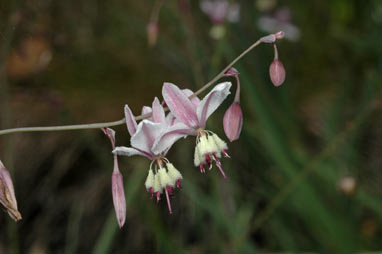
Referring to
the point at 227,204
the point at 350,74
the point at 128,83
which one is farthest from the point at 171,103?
the point at 350,74

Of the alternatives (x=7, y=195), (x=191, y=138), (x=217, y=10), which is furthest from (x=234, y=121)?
(x=191, y=138)

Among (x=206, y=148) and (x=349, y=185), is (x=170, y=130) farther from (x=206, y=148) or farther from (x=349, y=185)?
(x=349, y=185)

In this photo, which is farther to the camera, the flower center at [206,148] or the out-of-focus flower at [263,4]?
the out-of-focus flower at [263,4]

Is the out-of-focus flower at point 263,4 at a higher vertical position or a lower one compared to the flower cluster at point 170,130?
higher

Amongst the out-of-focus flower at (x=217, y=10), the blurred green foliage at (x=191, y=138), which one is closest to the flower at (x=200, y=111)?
the blurred green foliage at (x=191, y=138)

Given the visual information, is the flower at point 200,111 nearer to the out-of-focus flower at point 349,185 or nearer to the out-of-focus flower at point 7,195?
the out-of-focus flower at point 7,195

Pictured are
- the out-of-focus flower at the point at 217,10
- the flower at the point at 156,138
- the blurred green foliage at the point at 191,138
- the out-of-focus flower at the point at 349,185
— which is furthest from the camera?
the out-of-focus flower at the point at 217,10

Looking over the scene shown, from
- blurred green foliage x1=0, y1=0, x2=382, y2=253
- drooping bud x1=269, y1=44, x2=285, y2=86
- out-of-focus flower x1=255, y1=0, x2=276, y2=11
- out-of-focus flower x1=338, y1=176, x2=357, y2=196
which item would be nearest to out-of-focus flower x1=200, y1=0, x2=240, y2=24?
blurred green foliage x1=0, y1=0, x2=382, y2=253

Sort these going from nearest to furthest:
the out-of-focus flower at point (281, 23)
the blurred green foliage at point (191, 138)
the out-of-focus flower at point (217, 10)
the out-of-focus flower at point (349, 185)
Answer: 1. the out-of-focus flower at point (349, 185)
2. the blurred green foliage at point (191, 138)
3. the out-of-focus flower at point (217, 10)
4. the out-of-focus flower at point (281, 23)

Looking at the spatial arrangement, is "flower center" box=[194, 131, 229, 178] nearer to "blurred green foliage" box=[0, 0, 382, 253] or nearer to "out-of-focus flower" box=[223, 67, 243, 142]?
"out-of-focus flower" box=[223, 67, 243, 142]
